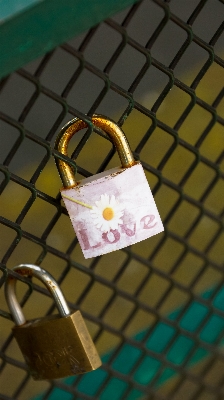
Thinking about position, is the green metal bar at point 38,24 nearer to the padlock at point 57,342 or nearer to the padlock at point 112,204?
the padlock at point 112,204

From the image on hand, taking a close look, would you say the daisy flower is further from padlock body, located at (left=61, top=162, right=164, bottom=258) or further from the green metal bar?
the green metal bar

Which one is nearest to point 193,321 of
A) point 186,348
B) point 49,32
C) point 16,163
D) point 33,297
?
point 186,348

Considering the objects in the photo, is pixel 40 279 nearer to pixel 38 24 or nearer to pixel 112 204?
pixel 112 204

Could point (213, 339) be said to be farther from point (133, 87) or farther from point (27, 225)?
point (27, 225)

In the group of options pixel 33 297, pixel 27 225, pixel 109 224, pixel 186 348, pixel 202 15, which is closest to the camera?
pixel 109 224

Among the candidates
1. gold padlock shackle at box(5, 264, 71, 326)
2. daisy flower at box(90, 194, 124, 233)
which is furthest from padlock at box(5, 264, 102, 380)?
daisy flower at box(90, 194, 124, 233)
